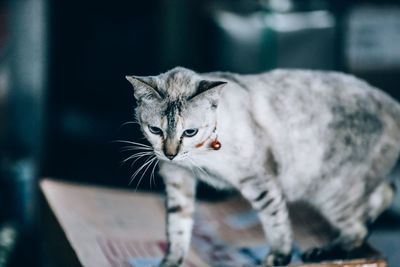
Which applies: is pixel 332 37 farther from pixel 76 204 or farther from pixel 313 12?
pixel 76 204

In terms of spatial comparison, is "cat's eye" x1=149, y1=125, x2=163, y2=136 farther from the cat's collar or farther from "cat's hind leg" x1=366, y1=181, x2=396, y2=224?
"cat's hind leg" x1=366, y1=181, x2=396, y2=224

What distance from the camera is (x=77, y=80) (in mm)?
2168

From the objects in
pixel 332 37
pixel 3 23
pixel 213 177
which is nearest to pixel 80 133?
pixel 3 23

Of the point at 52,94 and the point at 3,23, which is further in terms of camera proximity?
the point at 3,23

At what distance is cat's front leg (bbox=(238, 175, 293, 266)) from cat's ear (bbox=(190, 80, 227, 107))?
0.21 m

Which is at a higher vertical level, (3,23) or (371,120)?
(3,23)

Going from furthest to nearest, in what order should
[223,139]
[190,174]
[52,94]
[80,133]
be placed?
[80,133] → [52,94] → [190,174] → [223,139]

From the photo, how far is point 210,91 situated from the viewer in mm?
787

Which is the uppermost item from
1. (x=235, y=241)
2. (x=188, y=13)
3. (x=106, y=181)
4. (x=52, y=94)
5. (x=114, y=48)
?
(x=188, y=13)

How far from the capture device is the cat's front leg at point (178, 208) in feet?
3.15

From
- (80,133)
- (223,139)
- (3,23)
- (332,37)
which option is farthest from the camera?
(3,23)

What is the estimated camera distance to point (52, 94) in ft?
6.57

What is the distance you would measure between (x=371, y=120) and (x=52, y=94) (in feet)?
4.66

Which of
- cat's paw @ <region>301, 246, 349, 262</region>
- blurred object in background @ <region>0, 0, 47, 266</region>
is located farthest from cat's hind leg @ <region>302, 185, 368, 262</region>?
blurred object in background @ <region>0, 0, 47, 266</region>
